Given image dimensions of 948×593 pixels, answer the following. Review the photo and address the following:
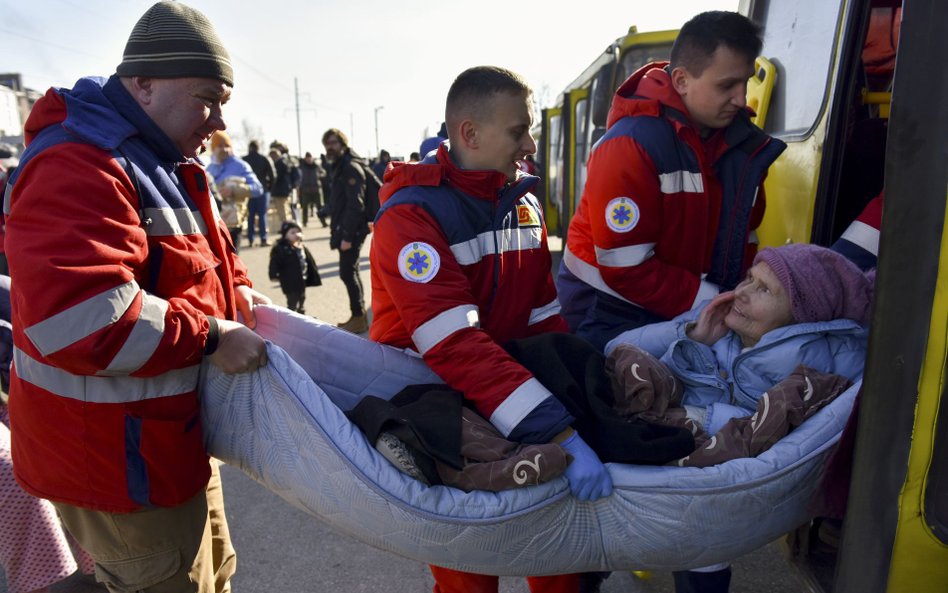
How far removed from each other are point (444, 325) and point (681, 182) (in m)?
1.08

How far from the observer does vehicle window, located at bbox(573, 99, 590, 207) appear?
846 centimetres

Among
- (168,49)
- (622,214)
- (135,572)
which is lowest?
(135,572)

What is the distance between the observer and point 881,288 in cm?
142

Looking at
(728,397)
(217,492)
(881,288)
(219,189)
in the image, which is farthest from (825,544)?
(219,189)

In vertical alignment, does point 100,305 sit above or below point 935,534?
above

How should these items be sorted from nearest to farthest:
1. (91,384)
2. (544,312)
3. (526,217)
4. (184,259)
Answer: (91,384)
(184,259)
(526,217)
(544,312)

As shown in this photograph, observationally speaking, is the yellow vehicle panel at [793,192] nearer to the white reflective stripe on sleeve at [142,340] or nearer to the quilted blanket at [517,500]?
the quilted blanket at [517,500]

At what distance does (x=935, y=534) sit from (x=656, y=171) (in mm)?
1351

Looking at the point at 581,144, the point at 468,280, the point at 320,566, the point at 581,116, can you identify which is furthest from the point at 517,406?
the point at 581,116

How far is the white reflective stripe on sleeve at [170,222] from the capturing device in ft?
5.63

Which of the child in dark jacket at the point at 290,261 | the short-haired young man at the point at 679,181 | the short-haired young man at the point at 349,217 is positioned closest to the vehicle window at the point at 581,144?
the short-haired young man at the point at 349,217

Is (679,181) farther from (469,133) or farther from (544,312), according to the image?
(469,133)

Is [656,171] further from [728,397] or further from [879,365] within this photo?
[879,365]

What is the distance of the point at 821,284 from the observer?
2.06 m
